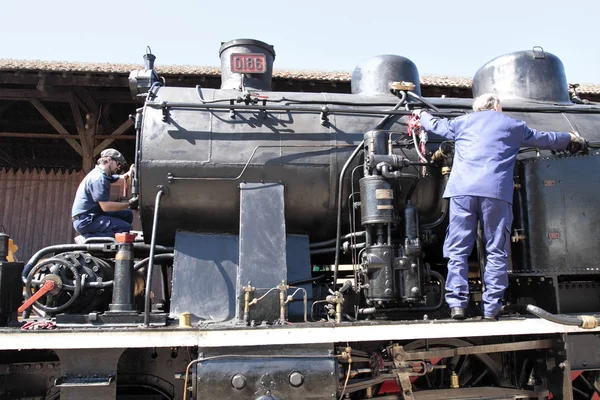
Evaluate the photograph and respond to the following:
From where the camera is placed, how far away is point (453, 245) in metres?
3.28

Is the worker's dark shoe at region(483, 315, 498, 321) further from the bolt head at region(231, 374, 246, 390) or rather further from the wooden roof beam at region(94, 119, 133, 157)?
the wooden roof beam at region(94, 119, 133, 157)

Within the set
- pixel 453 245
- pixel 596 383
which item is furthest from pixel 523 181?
pixel 596 383

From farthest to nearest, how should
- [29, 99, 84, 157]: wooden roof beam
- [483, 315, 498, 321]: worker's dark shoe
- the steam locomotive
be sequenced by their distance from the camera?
[29, 99, 84, 157]: wooden roof beam, [483, 315, 498, 321]: worker's dark shoe, the steam locomotive

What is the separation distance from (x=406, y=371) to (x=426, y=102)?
83.8 inches

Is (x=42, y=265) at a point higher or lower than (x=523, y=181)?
lower

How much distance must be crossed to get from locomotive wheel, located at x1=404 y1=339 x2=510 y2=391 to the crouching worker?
2670 mm

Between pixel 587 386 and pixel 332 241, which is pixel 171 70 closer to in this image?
pixel 332 241

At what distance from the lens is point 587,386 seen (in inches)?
137

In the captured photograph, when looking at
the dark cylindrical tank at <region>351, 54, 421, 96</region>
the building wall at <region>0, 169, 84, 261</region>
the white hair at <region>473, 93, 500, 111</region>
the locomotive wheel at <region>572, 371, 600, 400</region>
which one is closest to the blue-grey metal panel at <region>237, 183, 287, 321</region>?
the dark cylindrical tank at <region>351, 54, 421, 96</region>

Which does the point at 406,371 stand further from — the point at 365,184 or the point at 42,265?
the point at 42,265

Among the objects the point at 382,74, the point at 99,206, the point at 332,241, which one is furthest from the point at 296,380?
the point at 382,74

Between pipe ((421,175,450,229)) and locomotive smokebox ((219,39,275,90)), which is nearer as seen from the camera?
pipe ((421,175,450,229))

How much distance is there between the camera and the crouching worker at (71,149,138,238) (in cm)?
396

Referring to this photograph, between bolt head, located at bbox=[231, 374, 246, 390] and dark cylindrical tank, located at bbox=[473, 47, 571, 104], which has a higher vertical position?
dark cylindrical tank, located at bbox=[473, 47, 571, 104]
